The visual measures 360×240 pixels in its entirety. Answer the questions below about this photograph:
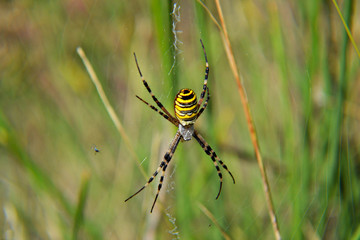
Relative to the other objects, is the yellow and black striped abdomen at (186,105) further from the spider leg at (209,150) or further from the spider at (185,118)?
the spider leg at (209,150)

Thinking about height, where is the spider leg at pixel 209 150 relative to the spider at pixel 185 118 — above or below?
below

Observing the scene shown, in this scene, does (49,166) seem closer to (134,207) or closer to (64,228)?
(134,207)

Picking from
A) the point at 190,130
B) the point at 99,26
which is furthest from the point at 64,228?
the point at 99,26

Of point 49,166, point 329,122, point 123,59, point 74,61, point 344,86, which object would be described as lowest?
point 329,122

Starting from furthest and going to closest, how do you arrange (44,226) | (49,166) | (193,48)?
(49,166) → (193,48) → (44,226)

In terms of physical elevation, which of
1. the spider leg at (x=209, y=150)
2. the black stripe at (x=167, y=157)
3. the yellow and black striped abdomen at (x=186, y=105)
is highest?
the yellow and black striped abdomen at (x=186, y=105)

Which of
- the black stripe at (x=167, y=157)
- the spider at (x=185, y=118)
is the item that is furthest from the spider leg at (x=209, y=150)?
the black stripe at (x=167, y=157)
